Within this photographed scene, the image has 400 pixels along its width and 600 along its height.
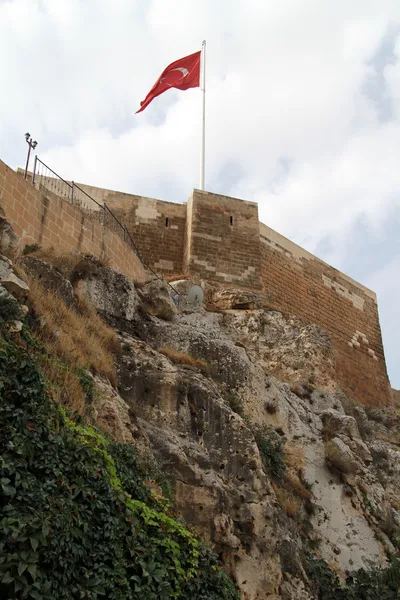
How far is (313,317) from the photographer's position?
1950cm

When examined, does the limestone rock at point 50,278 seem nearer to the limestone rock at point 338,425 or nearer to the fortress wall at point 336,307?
the limestone rock at point 338,425

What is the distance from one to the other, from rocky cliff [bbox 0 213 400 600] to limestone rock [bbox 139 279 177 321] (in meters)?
0.02

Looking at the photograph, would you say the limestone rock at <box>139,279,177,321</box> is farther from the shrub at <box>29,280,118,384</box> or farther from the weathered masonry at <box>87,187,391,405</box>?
the weathered masonry at <box>87,187,391,405</box>

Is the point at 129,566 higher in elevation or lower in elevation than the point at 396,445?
lower

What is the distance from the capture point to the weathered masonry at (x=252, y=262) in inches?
693

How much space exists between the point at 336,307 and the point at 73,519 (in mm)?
17393

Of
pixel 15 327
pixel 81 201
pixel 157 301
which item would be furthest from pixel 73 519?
pixel 81 201

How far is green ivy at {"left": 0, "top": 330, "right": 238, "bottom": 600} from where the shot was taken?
3838 millimetres

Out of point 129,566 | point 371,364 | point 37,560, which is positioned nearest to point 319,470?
point 129,566

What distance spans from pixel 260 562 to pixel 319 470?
9.14 ft

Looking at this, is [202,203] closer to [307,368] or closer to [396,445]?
[307,368]

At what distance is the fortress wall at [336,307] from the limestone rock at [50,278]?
34.9 ft

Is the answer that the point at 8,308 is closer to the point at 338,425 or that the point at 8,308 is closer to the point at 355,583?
the point at 355,583

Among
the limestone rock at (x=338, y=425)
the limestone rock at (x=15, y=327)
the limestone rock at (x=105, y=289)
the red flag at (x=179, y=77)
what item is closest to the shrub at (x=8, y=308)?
the limestone rock at (x=15, y=327)
